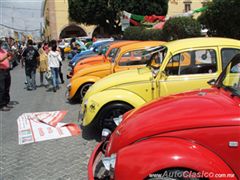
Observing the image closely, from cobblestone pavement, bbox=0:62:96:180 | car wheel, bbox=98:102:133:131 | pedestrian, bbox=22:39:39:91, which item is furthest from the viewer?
pedestrian, bbox=22:39:39:91

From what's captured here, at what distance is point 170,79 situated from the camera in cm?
601

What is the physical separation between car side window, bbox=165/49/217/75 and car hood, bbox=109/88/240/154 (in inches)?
93.0

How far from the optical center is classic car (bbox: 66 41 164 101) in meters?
8.82

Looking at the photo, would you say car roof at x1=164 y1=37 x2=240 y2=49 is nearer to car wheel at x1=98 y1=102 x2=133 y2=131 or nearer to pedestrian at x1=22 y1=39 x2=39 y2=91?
car wheel at x1=98 y1=102 x2=133 y2=131

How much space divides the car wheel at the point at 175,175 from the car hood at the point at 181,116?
37cm

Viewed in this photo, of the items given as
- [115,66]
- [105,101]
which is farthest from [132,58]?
[105,101]

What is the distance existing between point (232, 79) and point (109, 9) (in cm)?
4001

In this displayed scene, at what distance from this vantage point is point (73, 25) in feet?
188

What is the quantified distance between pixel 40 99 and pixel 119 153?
8.36 metres

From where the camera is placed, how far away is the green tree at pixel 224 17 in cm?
1193

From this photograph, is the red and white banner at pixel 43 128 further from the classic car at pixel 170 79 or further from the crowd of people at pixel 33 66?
the crowd of people at pixel 33 66

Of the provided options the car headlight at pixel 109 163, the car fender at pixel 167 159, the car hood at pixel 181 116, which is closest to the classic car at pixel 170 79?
the car hood at pixel 181 116

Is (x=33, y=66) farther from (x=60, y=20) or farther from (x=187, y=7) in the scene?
(x=187, y=7)

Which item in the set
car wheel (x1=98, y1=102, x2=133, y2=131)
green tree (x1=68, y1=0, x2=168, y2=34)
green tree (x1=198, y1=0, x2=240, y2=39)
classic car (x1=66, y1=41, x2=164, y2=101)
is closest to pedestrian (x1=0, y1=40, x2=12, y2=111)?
classic car (x1=66, y1=41, x2=164, y2=101)
